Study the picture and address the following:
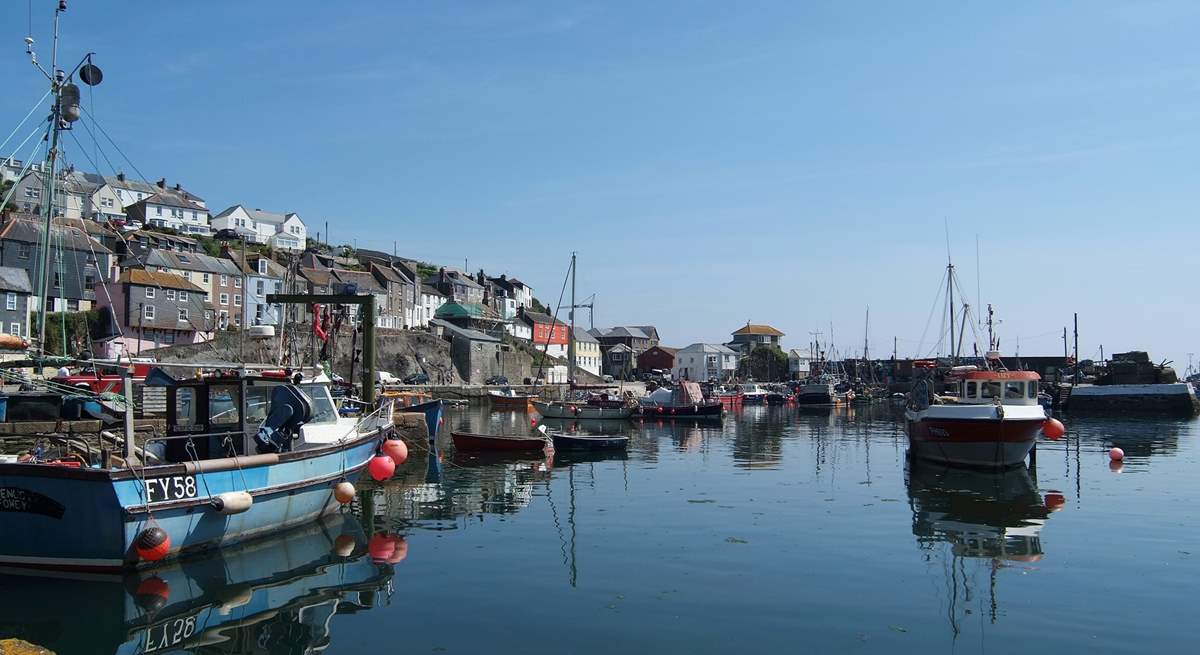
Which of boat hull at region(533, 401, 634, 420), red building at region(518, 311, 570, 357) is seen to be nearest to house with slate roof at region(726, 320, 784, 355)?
red building at region(518, 311, 570, 357)

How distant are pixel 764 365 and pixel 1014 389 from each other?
12775 centimetres

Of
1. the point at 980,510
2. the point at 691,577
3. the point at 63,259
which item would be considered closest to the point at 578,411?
the point at 980,510

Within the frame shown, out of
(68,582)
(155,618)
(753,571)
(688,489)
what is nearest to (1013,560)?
(753,571)

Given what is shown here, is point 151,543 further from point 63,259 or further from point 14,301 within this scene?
point 63,259

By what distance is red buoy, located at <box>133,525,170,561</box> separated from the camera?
1482 cm

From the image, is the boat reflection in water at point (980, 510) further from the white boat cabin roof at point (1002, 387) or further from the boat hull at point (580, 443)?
the boat hull at point (580, 443)

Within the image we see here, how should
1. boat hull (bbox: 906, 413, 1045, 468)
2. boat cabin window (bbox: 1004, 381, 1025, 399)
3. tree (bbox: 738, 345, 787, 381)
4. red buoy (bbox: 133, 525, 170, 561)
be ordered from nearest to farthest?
red buoy (bbox: 133, 525, 170, 561) → boat hull (bbox: 906, 413, 1045, 468) → boat cabin window (bbox: 1004, 381, 1025, 399) → tree (bbox: 738, 345, 787, 381)

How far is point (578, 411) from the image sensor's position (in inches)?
2530

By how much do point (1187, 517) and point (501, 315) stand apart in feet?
374

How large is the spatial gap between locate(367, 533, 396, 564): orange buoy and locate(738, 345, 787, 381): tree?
14151 cm

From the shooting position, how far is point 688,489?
28562 mm

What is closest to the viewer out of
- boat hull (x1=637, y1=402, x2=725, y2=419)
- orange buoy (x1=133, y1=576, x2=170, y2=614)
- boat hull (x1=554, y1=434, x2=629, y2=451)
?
orange buoy (x1=133, y1=576, x2=170, y2=614)

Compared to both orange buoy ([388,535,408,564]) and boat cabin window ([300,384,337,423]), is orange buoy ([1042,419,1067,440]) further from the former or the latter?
boat cabin window ([300,384,337,423])

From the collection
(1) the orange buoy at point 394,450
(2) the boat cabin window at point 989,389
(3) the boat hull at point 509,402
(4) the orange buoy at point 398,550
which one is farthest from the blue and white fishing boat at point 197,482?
(3) the boat hull at point 509,402
